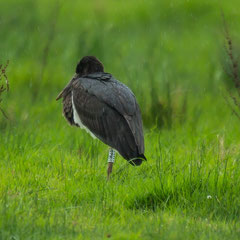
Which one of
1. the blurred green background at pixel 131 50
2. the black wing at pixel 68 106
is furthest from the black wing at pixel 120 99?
the blurred green background at pixel 131 50

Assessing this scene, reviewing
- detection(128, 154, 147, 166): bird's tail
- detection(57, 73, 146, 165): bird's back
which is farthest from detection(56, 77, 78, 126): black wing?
detection(128, 154, 147, 166): bird's tail

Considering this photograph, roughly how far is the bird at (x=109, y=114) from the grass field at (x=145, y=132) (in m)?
0.21

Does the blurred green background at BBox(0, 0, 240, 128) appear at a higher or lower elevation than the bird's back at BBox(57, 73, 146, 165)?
higher

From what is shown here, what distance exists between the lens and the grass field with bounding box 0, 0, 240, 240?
486cm

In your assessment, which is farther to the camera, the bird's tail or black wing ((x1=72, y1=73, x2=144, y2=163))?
black wing ((x1=72, y1=73, x2=144, y2=163))

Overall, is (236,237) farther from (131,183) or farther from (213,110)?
(213,110)

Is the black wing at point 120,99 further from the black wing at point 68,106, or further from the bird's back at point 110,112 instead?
the black wing at point 68,106

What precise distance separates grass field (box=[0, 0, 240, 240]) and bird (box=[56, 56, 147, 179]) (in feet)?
0.68

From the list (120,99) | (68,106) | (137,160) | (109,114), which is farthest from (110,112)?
(68,106)

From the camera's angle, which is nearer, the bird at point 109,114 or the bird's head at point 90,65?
the bird at point 109,114

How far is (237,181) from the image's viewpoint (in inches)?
217

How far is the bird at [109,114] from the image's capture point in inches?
238

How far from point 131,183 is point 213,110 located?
136 inches

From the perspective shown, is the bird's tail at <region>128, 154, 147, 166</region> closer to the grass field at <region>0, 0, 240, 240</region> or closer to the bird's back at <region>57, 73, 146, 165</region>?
Result: the bird's back at <region>57, 73, 146, 165</region>
